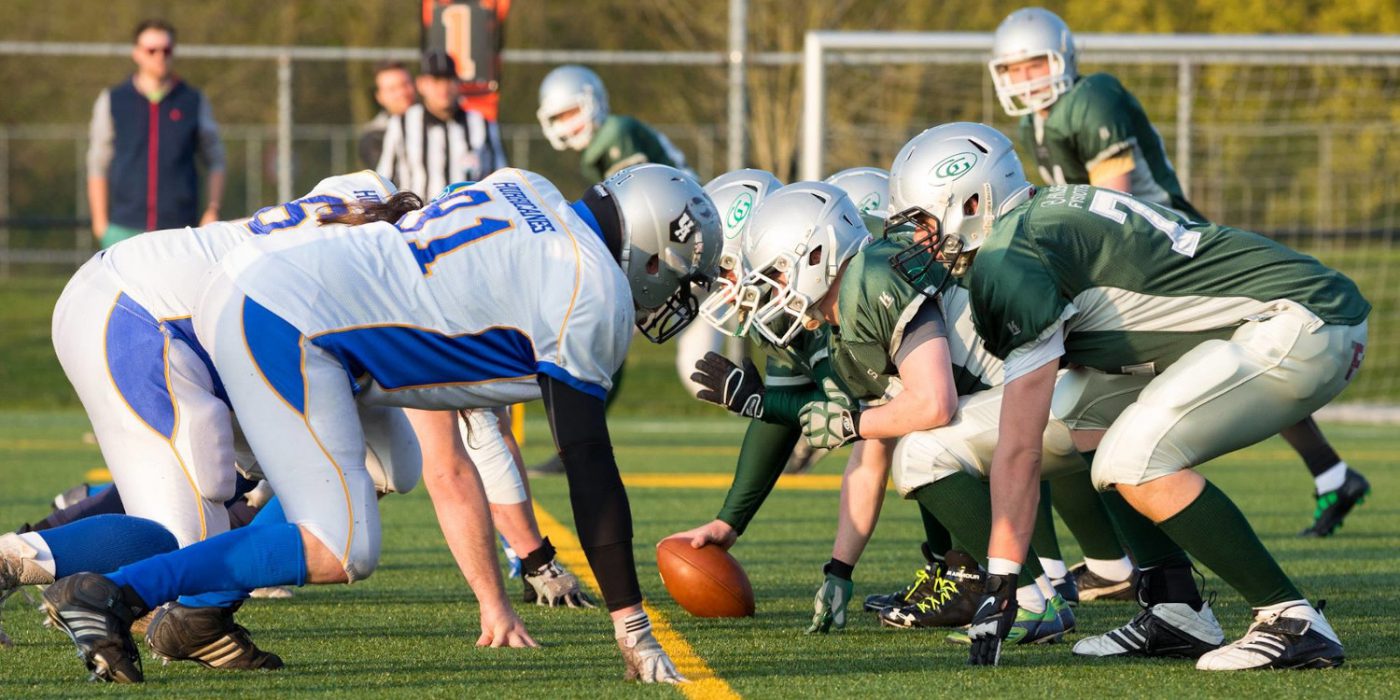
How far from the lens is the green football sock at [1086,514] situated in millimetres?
5016

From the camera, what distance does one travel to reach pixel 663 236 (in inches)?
152

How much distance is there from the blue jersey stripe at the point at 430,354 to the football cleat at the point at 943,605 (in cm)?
152

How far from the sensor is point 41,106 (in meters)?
22.1

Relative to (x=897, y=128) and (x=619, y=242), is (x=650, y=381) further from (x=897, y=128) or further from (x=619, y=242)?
(x=619, y=242)

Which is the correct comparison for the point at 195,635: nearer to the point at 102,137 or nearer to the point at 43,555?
the point at 43,555

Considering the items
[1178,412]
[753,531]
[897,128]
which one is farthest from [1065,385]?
[897,128]

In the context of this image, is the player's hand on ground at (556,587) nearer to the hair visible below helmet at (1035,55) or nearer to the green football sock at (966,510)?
the green football sock at (966,510)

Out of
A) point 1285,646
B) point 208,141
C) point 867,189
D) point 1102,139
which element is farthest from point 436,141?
point 1285,646

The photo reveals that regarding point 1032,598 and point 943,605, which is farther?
point 943,605

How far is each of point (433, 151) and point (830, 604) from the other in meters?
4.19

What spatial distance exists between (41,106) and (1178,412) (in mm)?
20803

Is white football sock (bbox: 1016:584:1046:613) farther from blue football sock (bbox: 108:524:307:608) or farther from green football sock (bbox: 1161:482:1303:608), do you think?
blue football sock (bbox: 108:524:307:608)

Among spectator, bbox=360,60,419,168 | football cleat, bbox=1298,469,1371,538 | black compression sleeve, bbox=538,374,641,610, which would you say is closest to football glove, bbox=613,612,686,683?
black compression sleeve, bbox=538,374,641,610

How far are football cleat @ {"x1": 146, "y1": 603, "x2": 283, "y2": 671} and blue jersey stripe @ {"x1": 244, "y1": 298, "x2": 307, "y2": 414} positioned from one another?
1.72 ft
